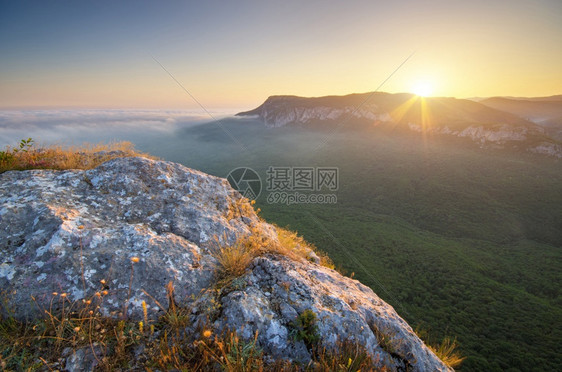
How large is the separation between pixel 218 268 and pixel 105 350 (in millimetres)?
1576

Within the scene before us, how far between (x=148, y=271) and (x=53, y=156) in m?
4.70

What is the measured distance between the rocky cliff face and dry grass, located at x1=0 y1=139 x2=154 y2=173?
2.26 feet

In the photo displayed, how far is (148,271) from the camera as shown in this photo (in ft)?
9.89

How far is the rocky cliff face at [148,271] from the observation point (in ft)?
8.50

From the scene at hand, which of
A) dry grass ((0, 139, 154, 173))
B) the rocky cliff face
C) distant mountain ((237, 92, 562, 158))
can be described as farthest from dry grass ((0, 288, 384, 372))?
distant mountain ((237, 92, 562, 158))

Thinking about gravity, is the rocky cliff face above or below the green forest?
above

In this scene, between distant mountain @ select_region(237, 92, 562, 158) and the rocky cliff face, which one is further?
distant mountain @ select_region(237, 92, 562, 158)

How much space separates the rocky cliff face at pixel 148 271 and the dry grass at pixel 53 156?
69cm

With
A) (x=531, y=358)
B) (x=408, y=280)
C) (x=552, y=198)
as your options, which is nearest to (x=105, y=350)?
(x=531, y=358)

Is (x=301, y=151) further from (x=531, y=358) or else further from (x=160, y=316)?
(x=160, y=316)

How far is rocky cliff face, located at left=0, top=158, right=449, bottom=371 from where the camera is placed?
2.59 m

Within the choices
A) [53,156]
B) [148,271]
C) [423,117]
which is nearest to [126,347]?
[148,271]

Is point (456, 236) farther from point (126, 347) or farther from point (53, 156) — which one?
point (53, 156)

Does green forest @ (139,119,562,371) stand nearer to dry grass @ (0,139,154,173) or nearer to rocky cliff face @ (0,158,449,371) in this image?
rocky cliff face @ (0,158,449,371)
